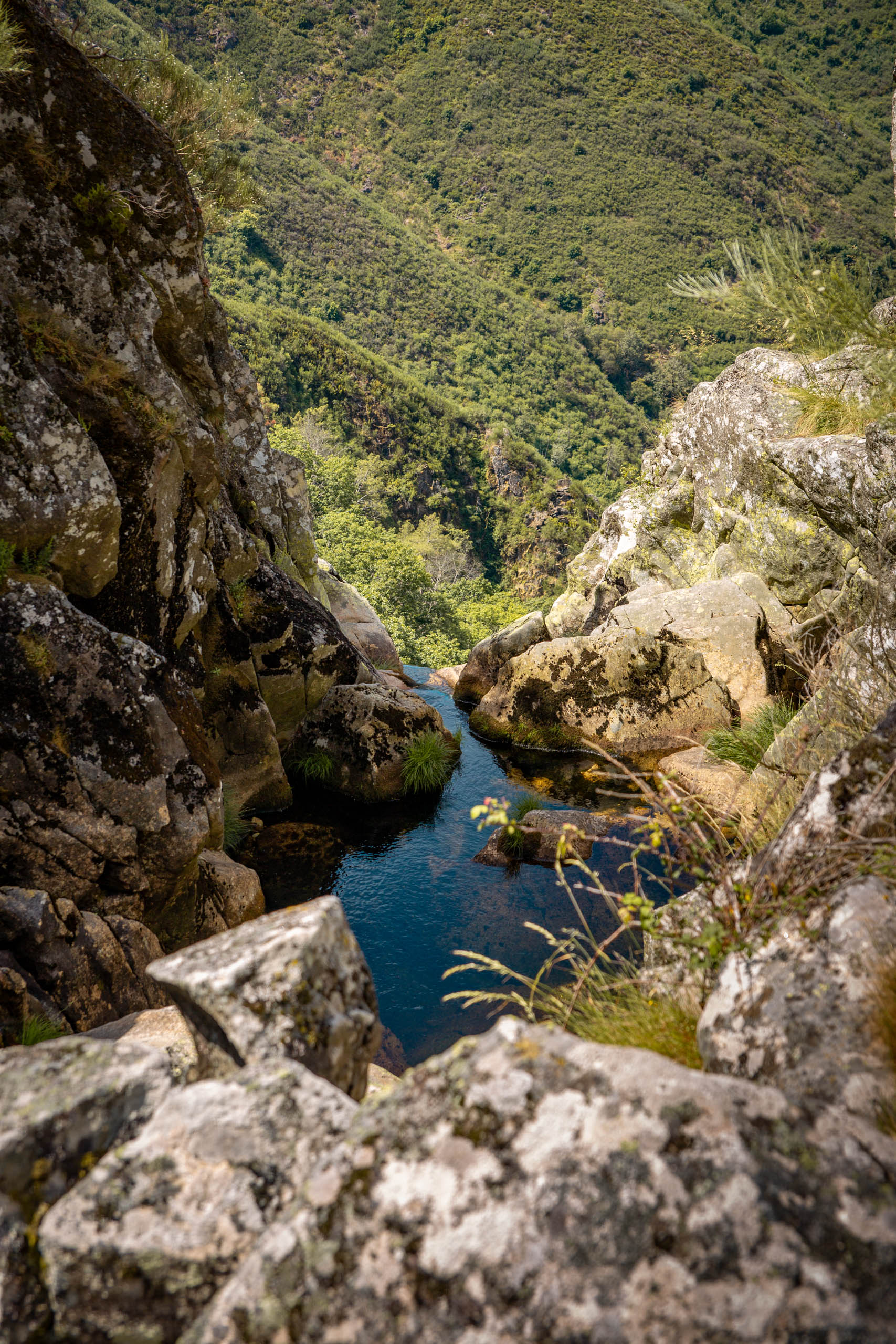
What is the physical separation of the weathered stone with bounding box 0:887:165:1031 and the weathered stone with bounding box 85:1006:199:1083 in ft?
0.59

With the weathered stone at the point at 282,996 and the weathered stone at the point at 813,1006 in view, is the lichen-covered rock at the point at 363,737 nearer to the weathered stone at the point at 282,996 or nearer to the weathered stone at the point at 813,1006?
the weathered stone at the point at 282,996

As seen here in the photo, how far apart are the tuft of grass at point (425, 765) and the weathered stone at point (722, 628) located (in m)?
5.19

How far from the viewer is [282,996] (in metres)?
2.94

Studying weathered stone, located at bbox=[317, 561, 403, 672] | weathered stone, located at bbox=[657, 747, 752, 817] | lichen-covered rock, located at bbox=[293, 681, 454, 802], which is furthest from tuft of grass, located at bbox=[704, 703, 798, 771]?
weathered stone, located at bbox=[317, 561, 403, 672]

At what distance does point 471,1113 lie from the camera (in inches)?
91.1

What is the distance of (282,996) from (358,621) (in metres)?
20.3

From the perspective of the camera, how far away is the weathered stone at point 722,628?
15.2 meters

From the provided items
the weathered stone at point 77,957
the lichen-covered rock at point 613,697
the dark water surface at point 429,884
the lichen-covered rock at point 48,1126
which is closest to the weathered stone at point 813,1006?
the lichen-covered rock at point 48,1126

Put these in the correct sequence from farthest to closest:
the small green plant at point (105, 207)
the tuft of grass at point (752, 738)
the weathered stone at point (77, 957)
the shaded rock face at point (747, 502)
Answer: the shaded rock face at point (747, 502) < the tuft of grass at point (752, 738) < the small green plant at point (105, 207) < the weathered stone at point (77, 957)

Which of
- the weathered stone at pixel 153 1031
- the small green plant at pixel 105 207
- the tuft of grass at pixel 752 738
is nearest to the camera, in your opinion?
the weathered stone at pixel 153 1031

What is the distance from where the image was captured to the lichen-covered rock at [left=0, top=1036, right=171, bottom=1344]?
226 centimetres

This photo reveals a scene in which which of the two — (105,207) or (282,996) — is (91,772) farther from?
(105,207)

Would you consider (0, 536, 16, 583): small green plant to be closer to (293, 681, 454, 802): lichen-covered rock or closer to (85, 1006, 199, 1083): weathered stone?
(85, 1006, 199, 1083): weathered stone

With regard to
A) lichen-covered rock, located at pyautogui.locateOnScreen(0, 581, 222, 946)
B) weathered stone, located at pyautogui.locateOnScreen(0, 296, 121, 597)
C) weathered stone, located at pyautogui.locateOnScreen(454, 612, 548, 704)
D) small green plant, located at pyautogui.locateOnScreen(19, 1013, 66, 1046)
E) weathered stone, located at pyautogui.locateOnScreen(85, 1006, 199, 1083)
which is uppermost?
weathered stone, located at pyautogui.locateOnScreen(0, 296, 121, 597)
